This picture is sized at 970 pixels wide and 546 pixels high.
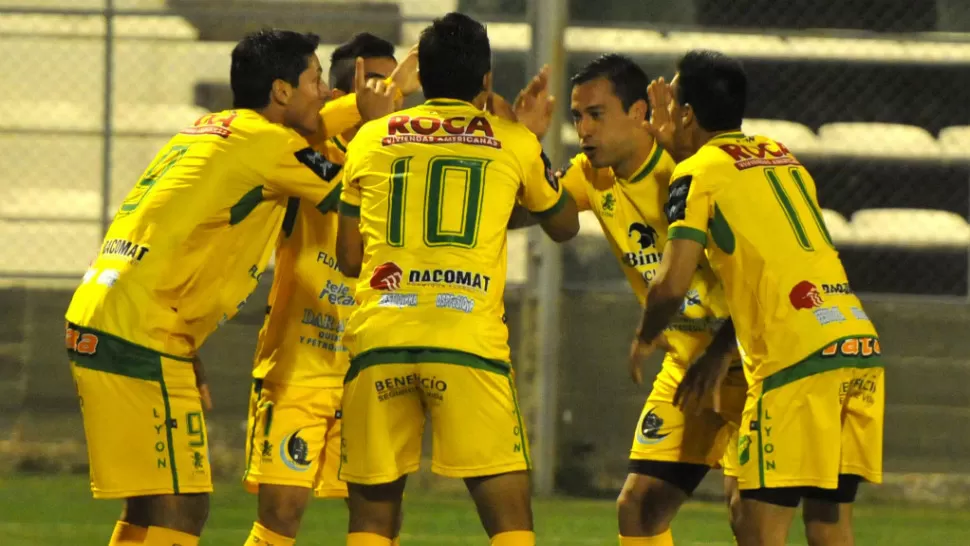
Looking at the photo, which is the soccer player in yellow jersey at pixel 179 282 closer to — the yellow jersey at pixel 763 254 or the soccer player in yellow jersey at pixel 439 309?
the soccer player in yellow jersey at pixel 439 309

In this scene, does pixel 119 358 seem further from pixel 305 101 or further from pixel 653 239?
pixel 653 239

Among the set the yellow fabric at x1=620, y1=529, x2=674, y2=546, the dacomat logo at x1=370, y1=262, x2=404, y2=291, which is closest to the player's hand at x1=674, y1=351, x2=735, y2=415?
the yellow fabric at x1=620, y1=529, x2=674, y2=546

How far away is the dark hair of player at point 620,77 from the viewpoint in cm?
599

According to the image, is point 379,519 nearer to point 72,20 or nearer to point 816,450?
point 816,450

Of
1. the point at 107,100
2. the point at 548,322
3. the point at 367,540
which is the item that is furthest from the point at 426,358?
the point at 107,100

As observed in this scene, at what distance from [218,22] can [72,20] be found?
102 centimetres

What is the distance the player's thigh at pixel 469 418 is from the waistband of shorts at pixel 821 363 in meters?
0.96

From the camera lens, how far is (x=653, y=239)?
6.10 m

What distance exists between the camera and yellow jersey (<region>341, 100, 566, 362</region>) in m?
5.00

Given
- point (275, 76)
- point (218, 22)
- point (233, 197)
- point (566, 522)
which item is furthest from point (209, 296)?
point (218, 22)

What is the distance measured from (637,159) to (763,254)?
933 millimetres

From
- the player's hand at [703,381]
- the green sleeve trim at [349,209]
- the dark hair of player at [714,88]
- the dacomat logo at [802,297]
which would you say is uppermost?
the dark hair of player at [714,88]

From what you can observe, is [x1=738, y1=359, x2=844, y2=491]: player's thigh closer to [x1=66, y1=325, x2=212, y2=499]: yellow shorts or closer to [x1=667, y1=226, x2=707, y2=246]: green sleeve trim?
[x1=667, y1=226, x2=707, y2=246]: green sleeve trim

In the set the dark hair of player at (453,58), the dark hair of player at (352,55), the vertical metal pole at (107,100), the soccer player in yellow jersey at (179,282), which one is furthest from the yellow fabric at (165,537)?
the vertical metal pole at (107,100)
